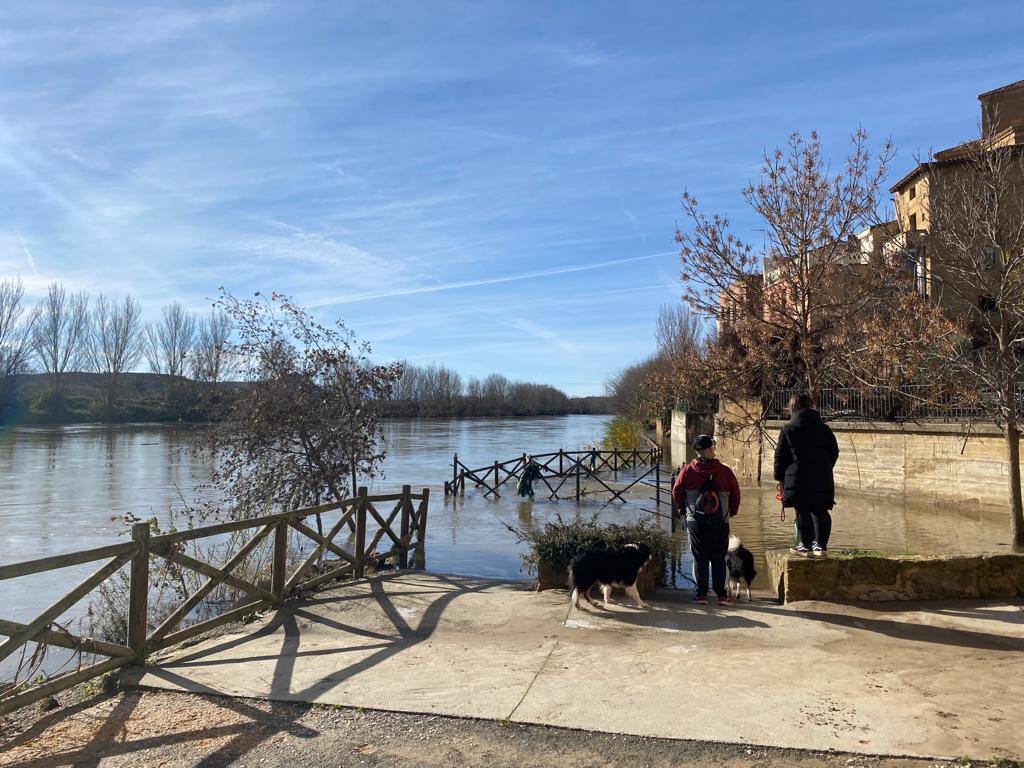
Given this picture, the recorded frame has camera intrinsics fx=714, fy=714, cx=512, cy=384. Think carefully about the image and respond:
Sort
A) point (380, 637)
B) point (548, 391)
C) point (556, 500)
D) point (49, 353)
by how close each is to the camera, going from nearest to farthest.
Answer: point (380, 637)
point (556, 500)
point (49, 353)
point (548, 391)

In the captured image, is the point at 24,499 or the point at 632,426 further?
the point at 632,426

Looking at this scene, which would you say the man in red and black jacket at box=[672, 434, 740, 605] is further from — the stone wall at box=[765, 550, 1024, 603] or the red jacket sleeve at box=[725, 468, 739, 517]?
the stone wall at box=[765, 550, 1024, 603]

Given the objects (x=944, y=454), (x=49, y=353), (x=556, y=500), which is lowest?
(x=556, y=500)

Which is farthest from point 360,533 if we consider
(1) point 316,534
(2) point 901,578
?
(2) point 901,578

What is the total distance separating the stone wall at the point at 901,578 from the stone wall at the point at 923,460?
8848 mm

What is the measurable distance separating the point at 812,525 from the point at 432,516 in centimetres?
1483

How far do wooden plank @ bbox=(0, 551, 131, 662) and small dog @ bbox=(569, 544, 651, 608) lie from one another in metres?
3.57

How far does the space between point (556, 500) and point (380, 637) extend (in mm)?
18550

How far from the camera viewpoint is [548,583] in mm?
7277

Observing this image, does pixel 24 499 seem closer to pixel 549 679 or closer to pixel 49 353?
pixel 549 679

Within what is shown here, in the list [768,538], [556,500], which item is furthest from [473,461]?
[768,538]

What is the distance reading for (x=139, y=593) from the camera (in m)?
5.18

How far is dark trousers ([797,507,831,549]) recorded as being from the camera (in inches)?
259

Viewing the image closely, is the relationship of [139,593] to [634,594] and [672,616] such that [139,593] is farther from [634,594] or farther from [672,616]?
[672,616]
